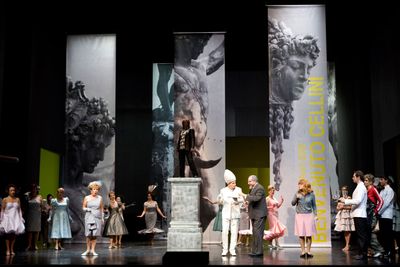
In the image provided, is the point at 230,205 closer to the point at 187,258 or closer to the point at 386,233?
the point at 187,258

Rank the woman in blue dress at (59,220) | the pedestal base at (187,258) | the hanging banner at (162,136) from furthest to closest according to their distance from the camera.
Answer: the hanging banner at (162,136), the woman in blue dress at (59,220), the pedestal base at (187,258)

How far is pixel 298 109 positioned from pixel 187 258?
197 inches

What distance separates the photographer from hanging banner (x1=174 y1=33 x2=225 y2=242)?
13.5 m

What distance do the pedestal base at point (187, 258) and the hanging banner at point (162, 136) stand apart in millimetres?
8098

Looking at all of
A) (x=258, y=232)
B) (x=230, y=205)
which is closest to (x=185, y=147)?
(x=230, y=205)

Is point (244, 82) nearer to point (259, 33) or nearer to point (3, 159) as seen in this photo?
point (259, 33)

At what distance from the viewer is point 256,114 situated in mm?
18031

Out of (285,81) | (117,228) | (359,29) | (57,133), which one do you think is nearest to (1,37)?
(57,133)

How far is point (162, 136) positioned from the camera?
17.3 metres

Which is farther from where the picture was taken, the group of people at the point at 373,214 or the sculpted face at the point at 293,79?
the sculpted face at the point at 293,79

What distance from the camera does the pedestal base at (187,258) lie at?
8805 mm

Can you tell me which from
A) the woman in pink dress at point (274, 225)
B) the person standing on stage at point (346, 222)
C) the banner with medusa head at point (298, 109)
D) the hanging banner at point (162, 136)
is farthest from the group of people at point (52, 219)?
the person standing on stage at point (346, 222)

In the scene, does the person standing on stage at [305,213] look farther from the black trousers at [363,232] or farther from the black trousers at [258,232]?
the black trousers at [363,232]

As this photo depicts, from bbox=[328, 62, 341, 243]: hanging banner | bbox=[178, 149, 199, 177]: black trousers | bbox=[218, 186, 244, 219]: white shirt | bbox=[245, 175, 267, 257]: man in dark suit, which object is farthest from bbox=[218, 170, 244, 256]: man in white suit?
bbox=[328, 62, 341, 243]: hanging banner
